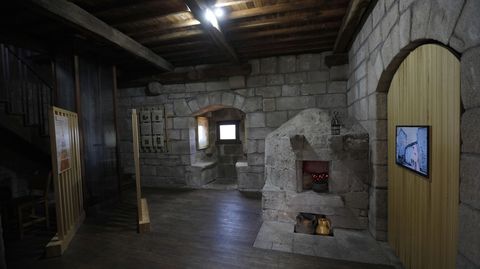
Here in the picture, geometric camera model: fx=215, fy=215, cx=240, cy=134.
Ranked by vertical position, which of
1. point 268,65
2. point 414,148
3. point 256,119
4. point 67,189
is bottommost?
point 67,189

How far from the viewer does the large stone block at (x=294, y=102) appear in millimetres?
4589

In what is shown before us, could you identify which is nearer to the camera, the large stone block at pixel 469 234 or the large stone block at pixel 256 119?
the large stone block at pixel 469 234

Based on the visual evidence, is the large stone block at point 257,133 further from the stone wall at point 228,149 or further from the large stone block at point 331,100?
the stone wall at point 228,149

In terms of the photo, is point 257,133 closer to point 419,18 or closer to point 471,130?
point 419,18

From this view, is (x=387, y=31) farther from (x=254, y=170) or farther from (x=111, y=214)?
(x=111, y=214)

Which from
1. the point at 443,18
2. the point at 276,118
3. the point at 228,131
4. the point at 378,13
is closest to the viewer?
the point at 443,18

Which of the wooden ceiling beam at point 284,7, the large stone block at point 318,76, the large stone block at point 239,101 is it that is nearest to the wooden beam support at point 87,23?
the wooden ceiling beam at point 284,7

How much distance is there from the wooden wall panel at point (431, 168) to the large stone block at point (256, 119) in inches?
106

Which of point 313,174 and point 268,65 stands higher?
point 268,65

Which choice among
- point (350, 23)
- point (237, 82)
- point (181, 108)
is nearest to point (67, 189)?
point (181, 108)

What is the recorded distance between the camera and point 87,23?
2750mm

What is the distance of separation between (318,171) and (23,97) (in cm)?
584

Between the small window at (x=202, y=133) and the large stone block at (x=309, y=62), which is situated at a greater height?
the large stone block at (x=309, y=62)

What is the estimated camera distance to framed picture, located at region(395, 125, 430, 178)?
1742 millimetres
